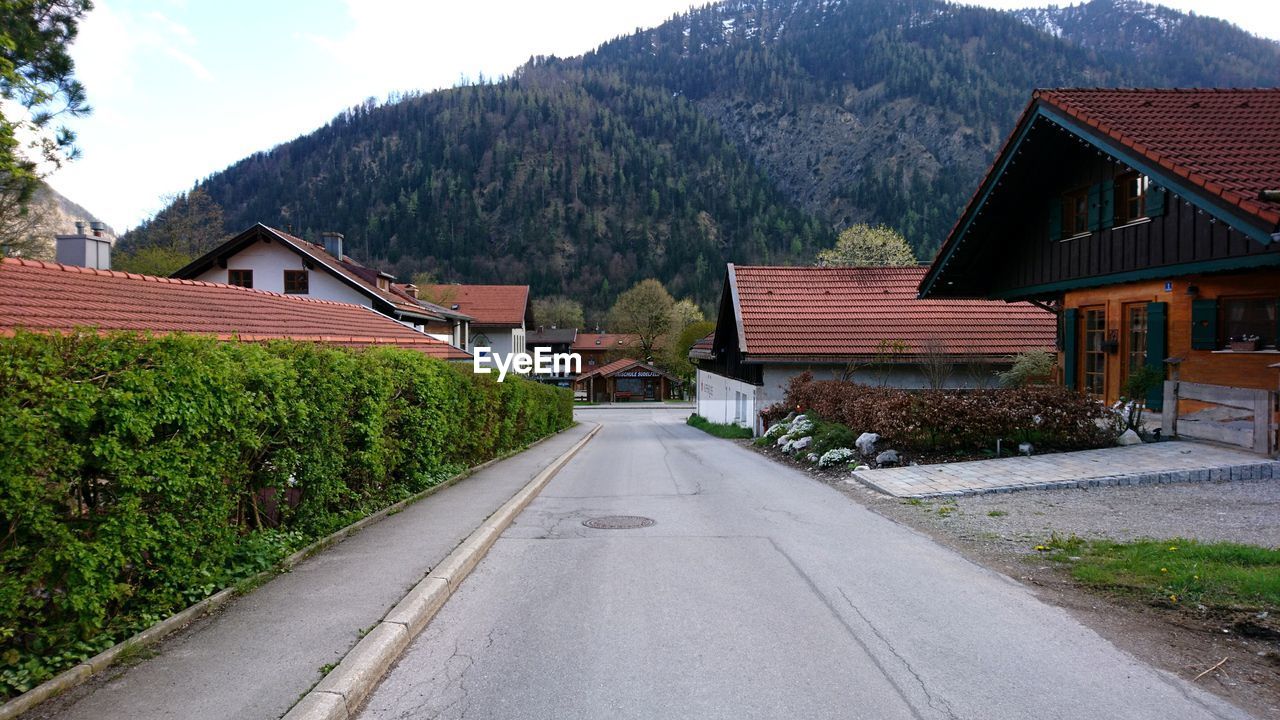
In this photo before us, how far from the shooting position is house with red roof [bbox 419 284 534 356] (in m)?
65.9

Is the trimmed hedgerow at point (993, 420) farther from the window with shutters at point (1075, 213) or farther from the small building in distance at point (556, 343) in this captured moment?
the small building in distance at point (556, 343)

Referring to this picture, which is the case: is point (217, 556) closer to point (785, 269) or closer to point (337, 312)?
point (337, 312)

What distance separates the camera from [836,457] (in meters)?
14.6

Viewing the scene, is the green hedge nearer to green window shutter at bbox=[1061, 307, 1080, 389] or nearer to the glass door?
the glass door

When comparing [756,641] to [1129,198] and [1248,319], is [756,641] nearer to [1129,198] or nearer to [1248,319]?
[1248,319]

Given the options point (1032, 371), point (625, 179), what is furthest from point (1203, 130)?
point (625, 179)

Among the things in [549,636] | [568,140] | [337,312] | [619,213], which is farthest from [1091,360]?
[568,140]

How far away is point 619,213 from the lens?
166125mm

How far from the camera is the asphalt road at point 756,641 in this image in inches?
162

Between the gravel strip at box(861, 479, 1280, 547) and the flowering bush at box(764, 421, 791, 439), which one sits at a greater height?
the gravel strip at box(861, 479, 1280, 547)

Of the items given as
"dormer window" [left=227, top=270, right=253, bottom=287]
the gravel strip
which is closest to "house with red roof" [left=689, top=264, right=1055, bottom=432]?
the gravel strip

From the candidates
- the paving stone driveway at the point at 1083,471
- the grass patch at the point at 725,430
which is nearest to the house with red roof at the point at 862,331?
the grass patch at the point at 725,430

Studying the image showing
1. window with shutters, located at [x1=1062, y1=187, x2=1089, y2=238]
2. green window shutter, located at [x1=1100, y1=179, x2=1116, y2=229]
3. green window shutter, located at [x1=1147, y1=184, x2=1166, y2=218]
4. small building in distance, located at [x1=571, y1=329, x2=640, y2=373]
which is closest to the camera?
green window shutter, located at [x1=1147, y1=184, x2=1166, y2=218]

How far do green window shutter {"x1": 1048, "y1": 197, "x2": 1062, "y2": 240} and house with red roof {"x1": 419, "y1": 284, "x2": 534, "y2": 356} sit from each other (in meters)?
51.0
